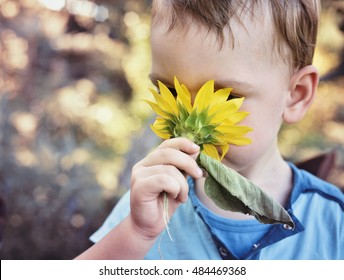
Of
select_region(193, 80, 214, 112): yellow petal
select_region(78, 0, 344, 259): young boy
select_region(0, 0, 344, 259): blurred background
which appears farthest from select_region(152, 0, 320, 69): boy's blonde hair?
select_region(0, 0, 344, 259): blurred background

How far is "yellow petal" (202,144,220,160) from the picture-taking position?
0.88 meters

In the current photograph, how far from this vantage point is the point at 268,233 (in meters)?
1.08

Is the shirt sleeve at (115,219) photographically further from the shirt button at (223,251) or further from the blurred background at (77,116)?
the blurred background at (77,116)

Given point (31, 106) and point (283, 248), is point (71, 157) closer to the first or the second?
point (31, 106)

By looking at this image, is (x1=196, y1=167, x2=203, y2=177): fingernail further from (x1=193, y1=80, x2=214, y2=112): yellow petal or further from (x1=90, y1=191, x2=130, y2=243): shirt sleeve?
(x1=90, y1=191, x2=130, y2=243): shirt sleeve

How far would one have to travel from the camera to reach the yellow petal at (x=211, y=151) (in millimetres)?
882

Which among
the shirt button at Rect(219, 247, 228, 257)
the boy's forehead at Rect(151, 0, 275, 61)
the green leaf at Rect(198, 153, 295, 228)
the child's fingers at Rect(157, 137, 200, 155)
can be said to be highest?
the boy's forehead at Rect(151, 0, 275, 61)

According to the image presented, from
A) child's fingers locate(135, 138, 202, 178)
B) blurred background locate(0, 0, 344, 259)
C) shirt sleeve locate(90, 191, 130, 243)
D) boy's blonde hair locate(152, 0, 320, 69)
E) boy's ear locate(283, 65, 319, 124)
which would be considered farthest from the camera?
blurred background locate(0, 0, 344, 259)

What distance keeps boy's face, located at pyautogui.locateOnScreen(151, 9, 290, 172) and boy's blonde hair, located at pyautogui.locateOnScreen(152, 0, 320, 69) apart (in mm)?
16

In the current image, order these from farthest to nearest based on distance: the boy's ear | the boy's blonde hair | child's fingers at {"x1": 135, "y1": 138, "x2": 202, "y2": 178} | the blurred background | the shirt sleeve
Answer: the blurred background → the shirt sleeve → the boy's ear → the boy's blonde hair → child's fingers at {"x1": 135, "y1": 138, "x2": 202, "y2": 178}

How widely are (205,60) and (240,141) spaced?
150 millimetres

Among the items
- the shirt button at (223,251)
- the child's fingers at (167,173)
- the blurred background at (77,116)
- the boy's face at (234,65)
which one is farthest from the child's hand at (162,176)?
the blurred background at (77,116)

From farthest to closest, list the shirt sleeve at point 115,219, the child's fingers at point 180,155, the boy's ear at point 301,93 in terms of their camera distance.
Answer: the shirt sleeve at point 115,219, the boy's ear at point 301,93, the child's fingers at point 180,155

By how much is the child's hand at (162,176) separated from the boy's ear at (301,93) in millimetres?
308
